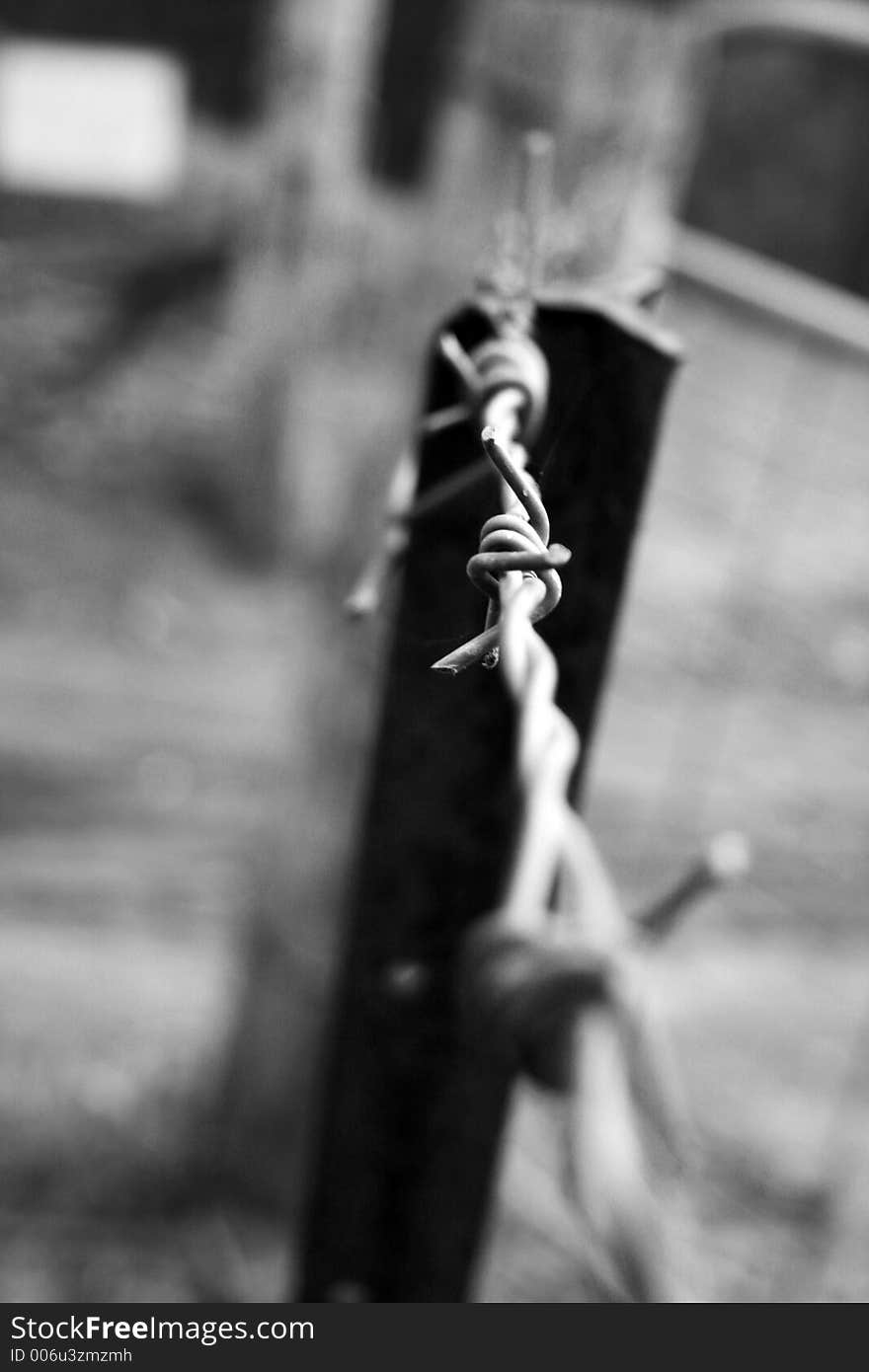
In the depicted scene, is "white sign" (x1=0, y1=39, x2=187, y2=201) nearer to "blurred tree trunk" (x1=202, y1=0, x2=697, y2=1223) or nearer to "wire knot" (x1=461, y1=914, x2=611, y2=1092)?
"blurred tree trunk" (x1=202, y1=0, x2=697, y2=1223)

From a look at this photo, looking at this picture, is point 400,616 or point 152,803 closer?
point 400,616

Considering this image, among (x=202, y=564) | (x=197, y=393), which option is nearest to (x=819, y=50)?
(x=202, y=564)

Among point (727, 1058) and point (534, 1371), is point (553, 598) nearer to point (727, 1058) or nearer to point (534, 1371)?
point (534, 1371)

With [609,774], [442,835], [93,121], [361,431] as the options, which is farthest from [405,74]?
[442,835]

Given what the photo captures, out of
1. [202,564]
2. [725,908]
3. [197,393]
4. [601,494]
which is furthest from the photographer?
[197,393]

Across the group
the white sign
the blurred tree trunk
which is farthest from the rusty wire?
the white sign

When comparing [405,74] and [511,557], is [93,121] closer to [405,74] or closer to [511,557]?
[405,74]
